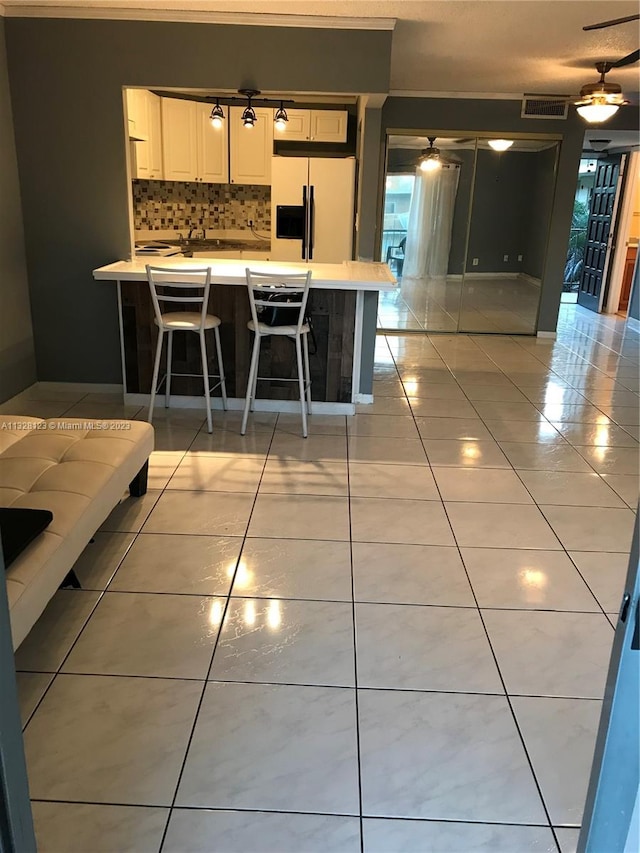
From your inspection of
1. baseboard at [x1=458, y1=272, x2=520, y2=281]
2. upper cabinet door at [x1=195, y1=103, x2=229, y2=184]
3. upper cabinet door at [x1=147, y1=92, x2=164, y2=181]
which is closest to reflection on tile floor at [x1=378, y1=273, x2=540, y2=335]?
baseboard at [x1=458, y1=272, x2=520, y2=281]

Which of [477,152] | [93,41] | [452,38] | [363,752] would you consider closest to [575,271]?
[477,152]

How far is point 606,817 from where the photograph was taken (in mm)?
1172

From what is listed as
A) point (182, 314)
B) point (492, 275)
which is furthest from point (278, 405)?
point (492, 275)

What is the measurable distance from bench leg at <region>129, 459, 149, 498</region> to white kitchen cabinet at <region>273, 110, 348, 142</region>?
4.57 metres

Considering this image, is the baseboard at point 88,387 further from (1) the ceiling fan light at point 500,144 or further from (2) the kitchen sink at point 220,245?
(1) the ceiling fan light at point 500,144

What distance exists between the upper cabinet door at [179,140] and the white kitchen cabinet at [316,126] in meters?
0.84

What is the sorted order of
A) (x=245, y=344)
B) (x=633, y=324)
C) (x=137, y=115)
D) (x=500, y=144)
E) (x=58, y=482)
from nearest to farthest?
(x=58, y=482)
(x=245, y=344)
(x=137, y=115)
(x=500, y=144)
(x=633, y=324)

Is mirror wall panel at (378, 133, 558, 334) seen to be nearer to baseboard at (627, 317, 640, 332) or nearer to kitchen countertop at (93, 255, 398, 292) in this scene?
baseboard at (627, 317, 640, 332)

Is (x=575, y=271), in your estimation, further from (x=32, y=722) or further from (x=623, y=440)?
(x=32, y=722)

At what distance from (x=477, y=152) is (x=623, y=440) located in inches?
165

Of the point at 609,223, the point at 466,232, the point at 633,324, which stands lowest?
the point at 633,324

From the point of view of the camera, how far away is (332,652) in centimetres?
216

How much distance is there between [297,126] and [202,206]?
4.45 feet

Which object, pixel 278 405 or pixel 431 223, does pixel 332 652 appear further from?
pixel 431 223
